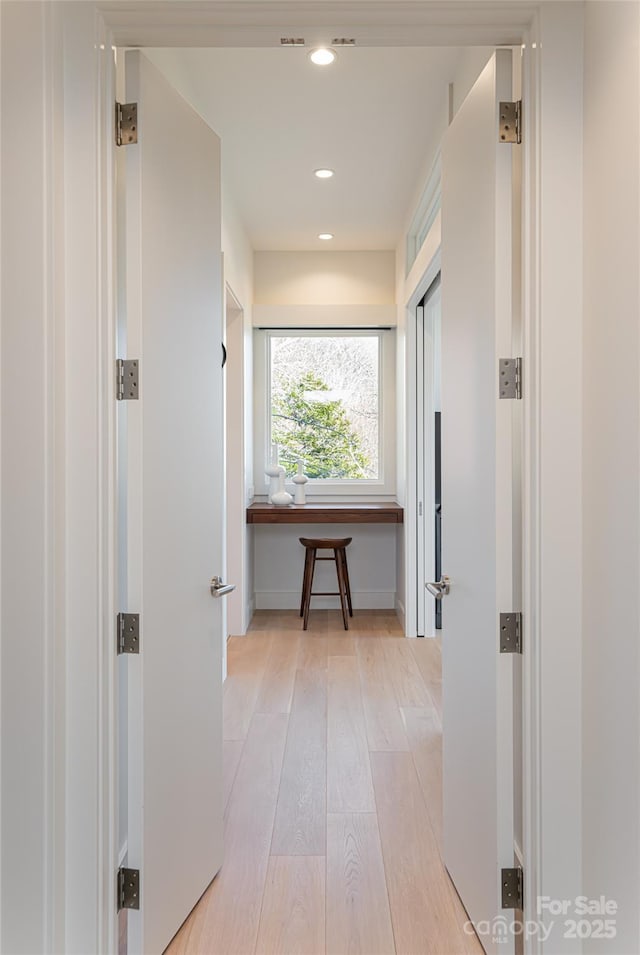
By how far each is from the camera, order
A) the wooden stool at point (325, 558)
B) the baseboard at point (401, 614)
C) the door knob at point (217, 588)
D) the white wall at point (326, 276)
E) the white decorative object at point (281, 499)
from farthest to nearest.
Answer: the white wall at point (326, 276) < the white decorative object at point (281, 499) < the wooden stool at point (325, 558) < the baseboard at point (401, 614) < the door knob at point (217, 588)

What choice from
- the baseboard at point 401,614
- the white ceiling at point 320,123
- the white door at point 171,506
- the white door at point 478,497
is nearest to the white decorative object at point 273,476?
the baseboard at point 401,614

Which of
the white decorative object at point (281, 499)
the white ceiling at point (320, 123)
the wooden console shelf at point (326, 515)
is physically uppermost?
the white ceiling at point (320, 123)

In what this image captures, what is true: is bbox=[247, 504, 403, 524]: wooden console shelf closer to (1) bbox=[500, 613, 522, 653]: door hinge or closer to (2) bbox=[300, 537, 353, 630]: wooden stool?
(2) bbox=[300, 537, 353, 630]: wooden stool

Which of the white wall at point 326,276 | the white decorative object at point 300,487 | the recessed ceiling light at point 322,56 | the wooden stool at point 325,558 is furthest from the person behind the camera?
the white wall at point 326,276

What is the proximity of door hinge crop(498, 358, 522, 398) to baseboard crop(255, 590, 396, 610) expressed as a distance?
12.7 feet

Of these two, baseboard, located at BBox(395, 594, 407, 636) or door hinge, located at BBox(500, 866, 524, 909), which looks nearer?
door hinge, located at BBox(500, 866, 524, 909)

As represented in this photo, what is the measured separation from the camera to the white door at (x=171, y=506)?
1385 mm

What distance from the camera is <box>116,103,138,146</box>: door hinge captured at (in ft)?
4.52

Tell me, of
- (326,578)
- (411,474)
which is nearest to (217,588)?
(411,474)

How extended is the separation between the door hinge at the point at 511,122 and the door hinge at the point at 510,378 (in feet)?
1.60

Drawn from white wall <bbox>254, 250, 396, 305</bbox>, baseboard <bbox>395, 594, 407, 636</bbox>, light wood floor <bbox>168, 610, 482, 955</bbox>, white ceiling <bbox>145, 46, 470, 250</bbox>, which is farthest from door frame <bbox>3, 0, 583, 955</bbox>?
white wall <bbox>254, 250, 396, 305</bbox>
